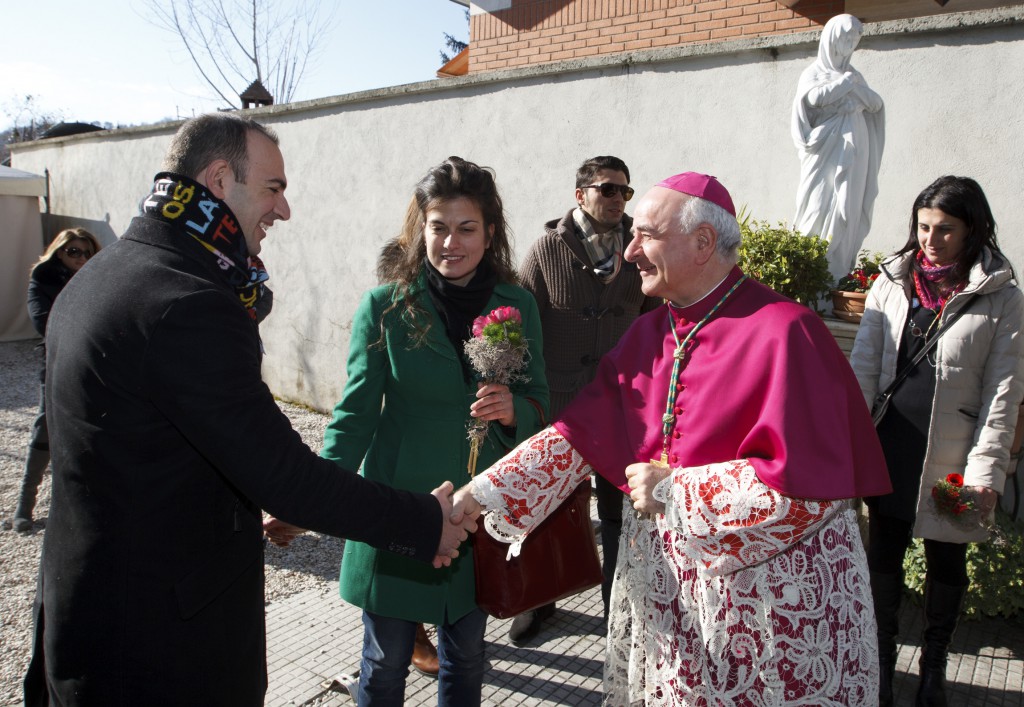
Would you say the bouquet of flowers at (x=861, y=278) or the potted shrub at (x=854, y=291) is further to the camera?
the bouquet of flowers at (x=861, y=278)

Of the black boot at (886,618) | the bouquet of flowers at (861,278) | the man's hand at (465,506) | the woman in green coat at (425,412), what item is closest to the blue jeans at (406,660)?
the woman in green coat at (425,412)

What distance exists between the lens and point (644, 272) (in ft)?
7.44

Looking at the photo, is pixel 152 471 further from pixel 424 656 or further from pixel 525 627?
pixel 525 627

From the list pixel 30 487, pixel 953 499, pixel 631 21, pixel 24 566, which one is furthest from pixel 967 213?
pixel 631 21

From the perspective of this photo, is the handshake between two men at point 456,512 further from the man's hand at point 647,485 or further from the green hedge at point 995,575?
the green hedge at point 995,575

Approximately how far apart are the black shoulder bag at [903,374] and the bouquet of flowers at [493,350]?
1.76m

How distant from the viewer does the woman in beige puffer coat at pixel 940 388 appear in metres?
3.19

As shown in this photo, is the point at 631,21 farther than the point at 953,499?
Yes

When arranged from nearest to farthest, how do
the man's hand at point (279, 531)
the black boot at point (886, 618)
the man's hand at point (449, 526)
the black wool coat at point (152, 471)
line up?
the black wool coat at point (152, 471)
the man's hand at point (449, 526)
the man's hand at point (279, 531)
the black boot at point (886, 618)

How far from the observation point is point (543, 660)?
3846mm

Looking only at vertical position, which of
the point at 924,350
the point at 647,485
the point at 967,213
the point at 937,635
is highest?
the point at 967,213

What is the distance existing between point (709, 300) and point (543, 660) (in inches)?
95.0

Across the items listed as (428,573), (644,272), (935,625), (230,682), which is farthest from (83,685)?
(935,625)

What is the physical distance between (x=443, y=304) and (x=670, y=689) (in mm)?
1473
